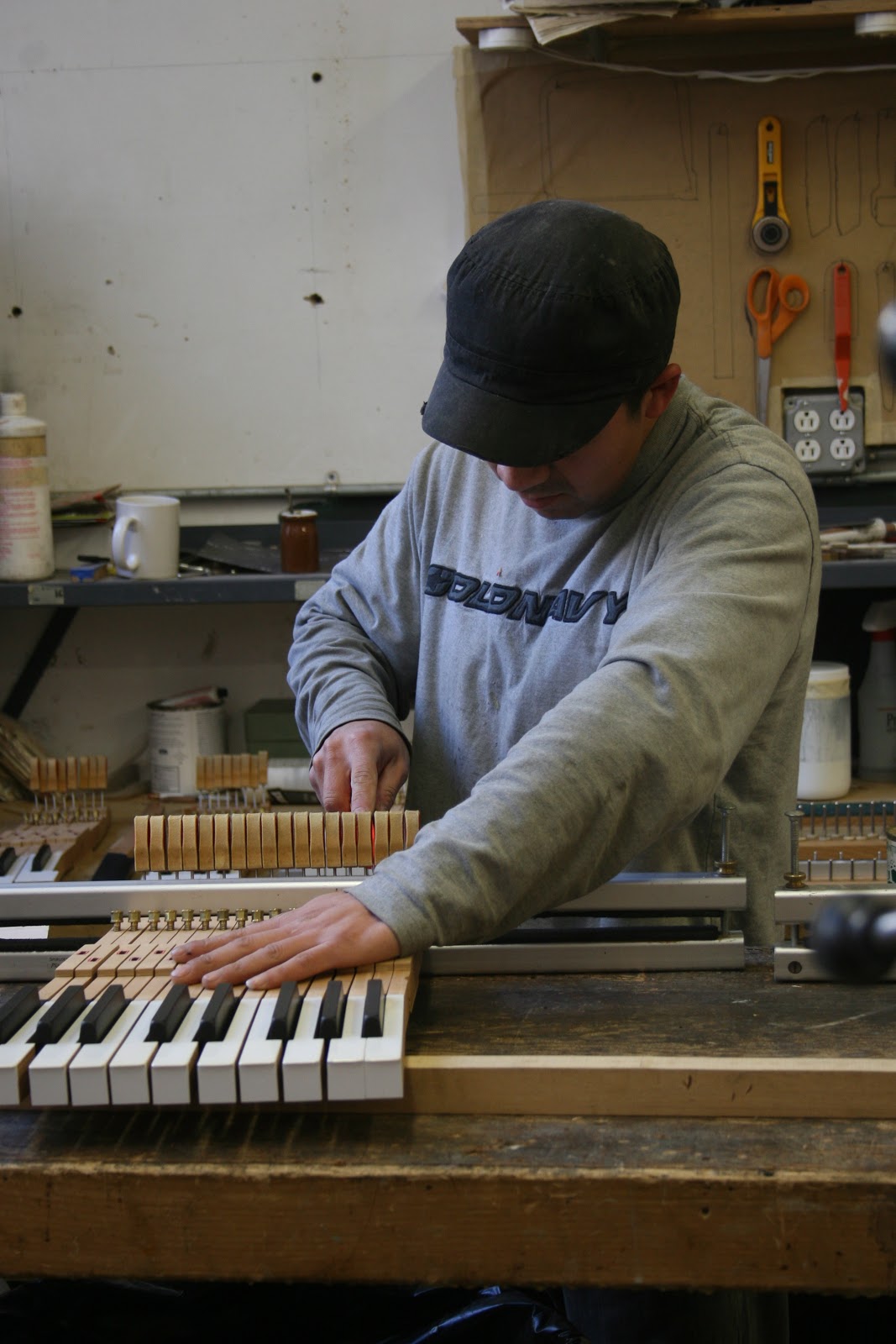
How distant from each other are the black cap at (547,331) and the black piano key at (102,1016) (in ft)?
2.13

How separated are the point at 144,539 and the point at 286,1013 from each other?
2.00 metres

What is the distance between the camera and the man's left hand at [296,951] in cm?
126

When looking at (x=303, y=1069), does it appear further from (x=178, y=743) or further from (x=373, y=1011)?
(x=178, y=743)

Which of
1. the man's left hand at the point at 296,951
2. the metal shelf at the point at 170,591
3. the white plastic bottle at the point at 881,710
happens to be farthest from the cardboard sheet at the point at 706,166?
the man's left hand at the point at 296,951

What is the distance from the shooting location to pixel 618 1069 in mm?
1189

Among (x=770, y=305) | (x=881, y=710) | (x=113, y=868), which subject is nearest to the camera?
(x=113, y=868)

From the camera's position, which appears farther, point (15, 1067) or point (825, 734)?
point (825, 734)

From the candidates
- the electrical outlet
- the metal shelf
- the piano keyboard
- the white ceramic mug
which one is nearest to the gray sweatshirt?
the piano keyboard

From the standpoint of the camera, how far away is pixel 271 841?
1.51 m

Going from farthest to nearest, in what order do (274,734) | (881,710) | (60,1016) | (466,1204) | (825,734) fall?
(274,734)
(881,710)
(825,734)
(60,1016)
(466,1204)

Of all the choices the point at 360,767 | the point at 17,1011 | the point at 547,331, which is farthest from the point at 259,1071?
the point at 547,331

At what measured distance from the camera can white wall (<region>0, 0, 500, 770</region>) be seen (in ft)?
10.5

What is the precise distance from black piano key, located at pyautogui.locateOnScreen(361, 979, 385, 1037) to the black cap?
57cm

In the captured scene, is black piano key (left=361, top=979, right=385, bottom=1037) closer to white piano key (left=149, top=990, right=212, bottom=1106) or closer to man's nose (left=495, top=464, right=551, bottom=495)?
white piano key (left=149, top=990, right=212, bottom=1106)
